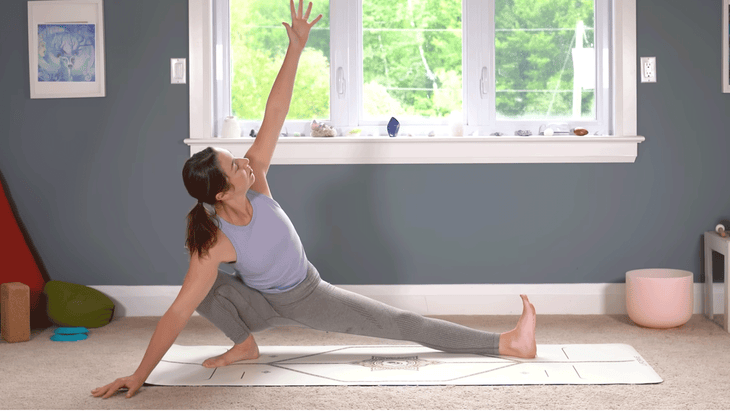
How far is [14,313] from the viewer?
287 centimetres

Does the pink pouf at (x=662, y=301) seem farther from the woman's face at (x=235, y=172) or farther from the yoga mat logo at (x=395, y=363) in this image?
the woman's face at (x=235, y=172)

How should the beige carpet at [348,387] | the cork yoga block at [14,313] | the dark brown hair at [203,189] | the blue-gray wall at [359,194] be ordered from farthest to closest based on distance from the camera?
the blue-gray wall at [359,194]
the cork yoga block at [14,313]
the dark brown hair at [203,189]
the beige carpet at [348,387]

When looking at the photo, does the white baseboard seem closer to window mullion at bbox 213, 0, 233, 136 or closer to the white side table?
the white side table

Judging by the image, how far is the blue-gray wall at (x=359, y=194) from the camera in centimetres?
329

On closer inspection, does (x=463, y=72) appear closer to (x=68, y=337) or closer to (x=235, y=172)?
(x=235, y=172)

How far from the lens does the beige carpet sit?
2109 millimetres

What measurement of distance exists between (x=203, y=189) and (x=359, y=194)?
1220mm

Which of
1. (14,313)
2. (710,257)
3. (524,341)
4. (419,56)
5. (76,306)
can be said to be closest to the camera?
(524,341)

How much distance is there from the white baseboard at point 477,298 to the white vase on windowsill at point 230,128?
2.58ft

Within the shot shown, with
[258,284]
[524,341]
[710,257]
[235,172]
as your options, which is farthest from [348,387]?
[710,257]

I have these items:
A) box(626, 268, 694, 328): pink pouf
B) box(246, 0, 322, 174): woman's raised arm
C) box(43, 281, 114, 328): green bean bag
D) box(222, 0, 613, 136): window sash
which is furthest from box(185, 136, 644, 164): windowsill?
box(43, 281, 114, 328): green bean bag

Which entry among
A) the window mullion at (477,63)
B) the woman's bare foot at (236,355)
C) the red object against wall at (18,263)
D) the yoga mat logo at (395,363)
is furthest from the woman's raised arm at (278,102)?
the red object against wall at (18,263)

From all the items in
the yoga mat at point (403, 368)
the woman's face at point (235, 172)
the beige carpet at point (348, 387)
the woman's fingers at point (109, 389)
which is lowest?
the beige carpet at point (348, 387)

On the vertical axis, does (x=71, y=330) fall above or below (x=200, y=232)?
below
